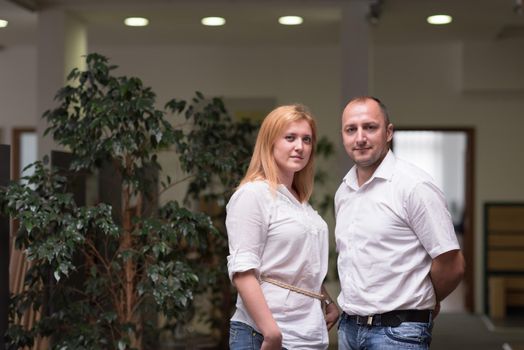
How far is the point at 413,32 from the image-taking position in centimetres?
835

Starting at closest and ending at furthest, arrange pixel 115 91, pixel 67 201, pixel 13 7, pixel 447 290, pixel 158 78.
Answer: pixel 447 290, pixel 67 201, pixel 115 91, pixel 13 7, pixel 158 78

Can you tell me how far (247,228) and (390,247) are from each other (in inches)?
17.4

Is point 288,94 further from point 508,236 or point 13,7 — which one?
point 13,7

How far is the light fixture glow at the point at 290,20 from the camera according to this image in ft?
23.8

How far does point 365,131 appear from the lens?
2.68 metres

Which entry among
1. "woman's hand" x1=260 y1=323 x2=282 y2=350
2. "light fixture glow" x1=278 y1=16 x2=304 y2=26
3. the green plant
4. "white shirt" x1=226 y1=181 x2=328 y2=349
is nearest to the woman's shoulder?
"white shirt" x1=226 y1=181 x2=328 y2=349

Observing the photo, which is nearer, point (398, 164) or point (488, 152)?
point (398, 164)

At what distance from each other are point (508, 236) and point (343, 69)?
404 cm

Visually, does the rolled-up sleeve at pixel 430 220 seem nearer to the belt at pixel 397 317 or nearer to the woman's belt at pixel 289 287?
the belt at pixel 397 317

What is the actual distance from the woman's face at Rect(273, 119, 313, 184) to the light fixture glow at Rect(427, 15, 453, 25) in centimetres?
477

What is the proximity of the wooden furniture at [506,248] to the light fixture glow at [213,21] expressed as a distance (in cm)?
394

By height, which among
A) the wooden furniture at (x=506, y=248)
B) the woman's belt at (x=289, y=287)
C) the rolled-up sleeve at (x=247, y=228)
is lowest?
the wooden furniture at (x=506, y=248)

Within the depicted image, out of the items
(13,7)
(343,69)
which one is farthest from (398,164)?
(13,7)

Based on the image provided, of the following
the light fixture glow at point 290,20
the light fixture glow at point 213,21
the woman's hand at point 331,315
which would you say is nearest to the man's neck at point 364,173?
the woman's hand at point 331,315
